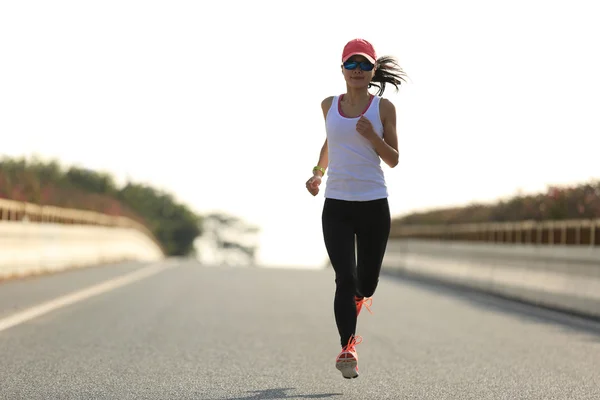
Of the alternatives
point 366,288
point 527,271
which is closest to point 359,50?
point 366,288

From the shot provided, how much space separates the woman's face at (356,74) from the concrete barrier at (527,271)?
801 centimetres

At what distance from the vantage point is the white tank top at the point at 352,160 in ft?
24.5

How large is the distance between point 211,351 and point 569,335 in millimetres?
4305

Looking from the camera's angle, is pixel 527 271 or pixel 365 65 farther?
pixel 527 271

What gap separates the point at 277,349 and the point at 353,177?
3038 mm

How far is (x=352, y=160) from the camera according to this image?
7.49 metres

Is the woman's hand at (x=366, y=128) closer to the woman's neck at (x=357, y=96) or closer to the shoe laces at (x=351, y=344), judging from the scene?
the woman's neck at (x=357, y=96)

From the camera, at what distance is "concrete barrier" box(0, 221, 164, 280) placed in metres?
20.8

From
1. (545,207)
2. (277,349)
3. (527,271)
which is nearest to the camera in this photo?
(277,349)

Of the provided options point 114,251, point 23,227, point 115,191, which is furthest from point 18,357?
point 115,191

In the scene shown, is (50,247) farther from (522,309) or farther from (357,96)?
(357,96)

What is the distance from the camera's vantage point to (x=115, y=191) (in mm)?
94375

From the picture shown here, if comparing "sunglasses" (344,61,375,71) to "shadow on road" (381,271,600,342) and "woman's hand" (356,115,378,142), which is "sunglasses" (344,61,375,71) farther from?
"shadow on road" (381,271,600,342)

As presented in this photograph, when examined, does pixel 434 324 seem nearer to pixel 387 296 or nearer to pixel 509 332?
pixel 509 332
